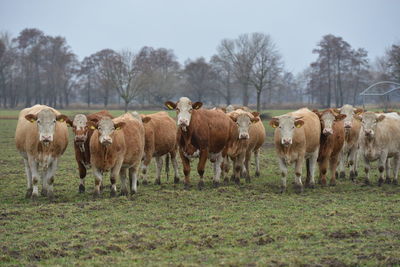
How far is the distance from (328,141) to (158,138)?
452cm

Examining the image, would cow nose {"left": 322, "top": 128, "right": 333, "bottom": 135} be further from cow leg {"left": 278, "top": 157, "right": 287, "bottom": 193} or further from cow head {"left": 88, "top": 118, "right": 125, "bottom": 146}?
cow head {"left": 88, "top": 118, "right": 125, "bottom": 146}

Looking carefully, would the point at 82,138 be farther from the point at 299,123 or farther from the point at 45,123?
the point at 299,123

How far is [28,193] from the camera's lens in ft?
37.6

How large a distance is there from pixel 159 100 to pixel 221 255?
237 ft

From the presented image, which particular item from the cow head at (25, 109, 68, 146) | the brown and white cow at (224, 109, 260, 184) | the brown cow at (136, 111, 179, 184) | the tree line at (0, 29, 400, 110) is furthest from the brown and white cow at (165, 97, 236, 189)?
the tree line at (0, 29, 400, 110)

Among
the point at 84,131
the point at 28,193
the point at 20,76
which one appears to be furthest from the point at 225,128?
the point at 20,76

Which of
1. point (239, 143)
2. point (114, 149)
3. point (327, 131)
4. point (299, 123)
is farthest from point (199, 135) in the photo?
point (327, 131)

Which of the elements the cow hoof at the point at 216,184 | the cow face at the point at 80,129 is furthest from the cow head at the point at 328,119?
the cow face at the point at 80,129

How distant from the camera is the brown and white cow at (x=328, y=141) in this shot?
1321 centimetres

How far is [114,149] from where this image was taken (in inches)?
431

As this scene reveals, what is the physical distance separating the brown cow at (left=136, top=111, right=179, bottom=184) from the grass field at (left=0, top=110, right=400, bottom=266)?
890 mm

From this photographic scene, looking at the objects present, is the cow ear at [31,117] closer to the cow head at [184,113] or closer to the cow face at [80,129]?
the cow face at [80,129]

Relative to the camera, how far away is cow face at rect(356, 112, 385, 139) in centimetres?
1338

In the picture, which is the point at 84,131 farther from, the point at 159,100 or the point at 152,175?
the point at 159,100
